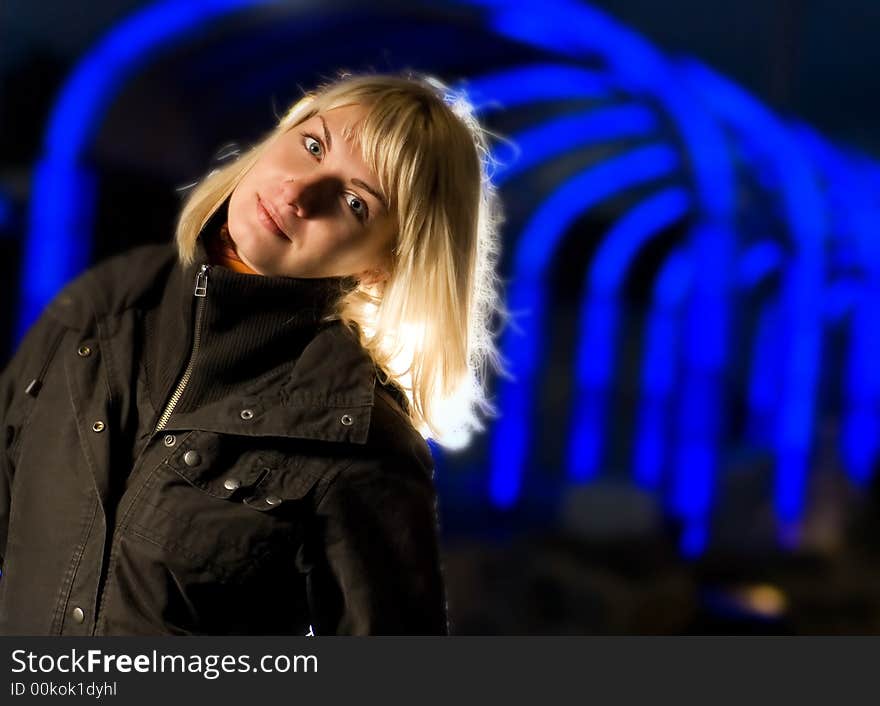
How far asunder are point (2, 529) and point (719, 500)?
17.3 ft

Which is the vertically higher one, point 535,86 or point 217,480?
point 535,86

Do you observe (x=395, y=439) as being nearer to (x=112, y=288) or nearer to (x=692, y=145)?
(x=112, y=288)

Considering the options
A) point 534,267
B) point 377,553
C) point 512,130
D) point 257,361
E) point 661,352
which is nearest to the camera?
point 377,553

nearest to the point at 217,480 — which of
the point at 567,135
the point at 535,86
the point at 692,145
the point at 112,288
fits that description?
the point at 112,288

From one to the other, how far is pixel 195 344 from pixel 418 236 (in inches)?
15.1

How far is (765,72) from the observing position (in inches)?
251

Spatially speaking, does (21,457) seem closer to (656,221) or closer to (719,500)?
(719,500)

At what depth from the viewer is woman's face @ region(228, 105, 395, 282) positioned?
150 cm

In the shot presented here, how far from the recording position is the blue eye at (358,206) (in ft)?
5.05

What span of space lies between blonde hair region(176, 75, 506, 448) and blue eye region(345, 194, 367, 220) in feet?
0.13

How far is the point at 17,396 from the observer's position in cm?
161

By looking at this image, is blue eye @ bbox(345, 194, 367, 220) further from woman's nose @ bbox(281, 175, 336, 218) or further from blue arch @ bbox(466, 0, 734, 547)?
blue arch @ bbox(466, 0, 734, 547)

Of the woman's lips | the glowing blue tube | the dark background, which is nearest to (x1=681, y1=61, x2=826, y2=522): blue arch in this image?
the dark background

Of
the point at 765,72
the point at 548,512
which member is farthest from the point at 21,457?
the point at 765,72
